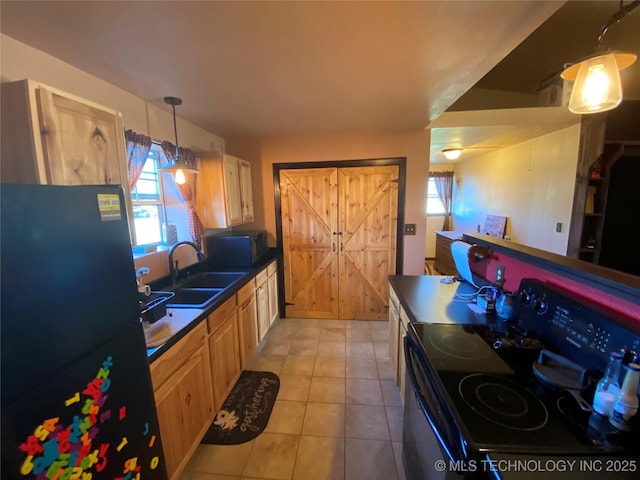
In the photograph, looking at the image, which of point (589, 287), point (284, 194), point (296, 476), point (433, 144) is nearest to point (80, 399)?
point (296, 476)

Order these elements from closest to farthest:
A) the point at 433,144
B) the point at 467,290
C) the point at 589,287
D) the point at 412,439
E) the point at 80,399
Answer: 1. the point at 80,399
2. the point at 589,287
3. the point at 412,439
4. the point at 467,290
5. the point at 433,144

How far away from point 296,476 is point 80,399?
1.33 m

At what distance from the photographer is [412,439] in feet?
4.34

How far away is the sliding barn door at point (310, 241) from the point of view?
134 inches

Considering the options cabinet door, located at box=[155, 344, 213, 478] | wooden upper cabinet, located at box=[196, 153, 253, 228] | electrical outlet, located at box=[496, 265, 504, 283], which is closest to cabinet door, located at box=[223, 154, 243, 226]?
wooden upper cabinet, located at box=[196, 153, 253, 228]

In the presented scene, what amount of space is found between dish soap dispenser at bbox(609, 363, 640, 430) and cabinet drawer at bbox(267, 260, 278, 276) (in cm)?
282

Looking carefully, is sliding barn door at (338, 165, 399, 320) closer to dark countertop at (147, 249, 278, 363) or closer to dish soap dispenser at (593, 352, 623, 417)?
dark countertop at (147, 249, 278, 363)

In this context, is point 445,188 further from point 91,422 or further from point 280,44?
point 91,422

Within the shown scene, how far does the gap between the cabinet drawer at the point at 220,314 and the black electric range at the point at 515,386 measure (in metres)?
1.30

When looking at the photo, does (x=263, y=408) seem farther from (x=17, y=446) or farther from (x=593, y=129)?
(x=593, y=129)

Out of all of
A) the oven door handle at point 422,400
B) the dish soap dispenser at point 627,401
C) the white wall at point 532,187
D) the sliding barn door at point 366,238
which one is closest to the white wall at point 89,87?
the sliding barn door at point 366,238

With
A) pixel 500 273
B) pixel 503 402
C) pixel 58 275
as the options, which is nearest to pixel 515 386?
pixel 503 402

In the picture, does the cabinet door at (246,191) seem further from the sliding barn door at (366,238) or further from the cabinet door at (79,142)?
the cabinet door at (79,142)

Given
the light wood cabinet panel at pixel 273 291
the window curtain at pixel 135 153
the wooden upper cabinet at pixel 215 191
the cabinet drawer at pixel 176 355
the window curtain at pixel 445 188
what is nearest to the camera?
the cabinet drawer at pixel 176 355
